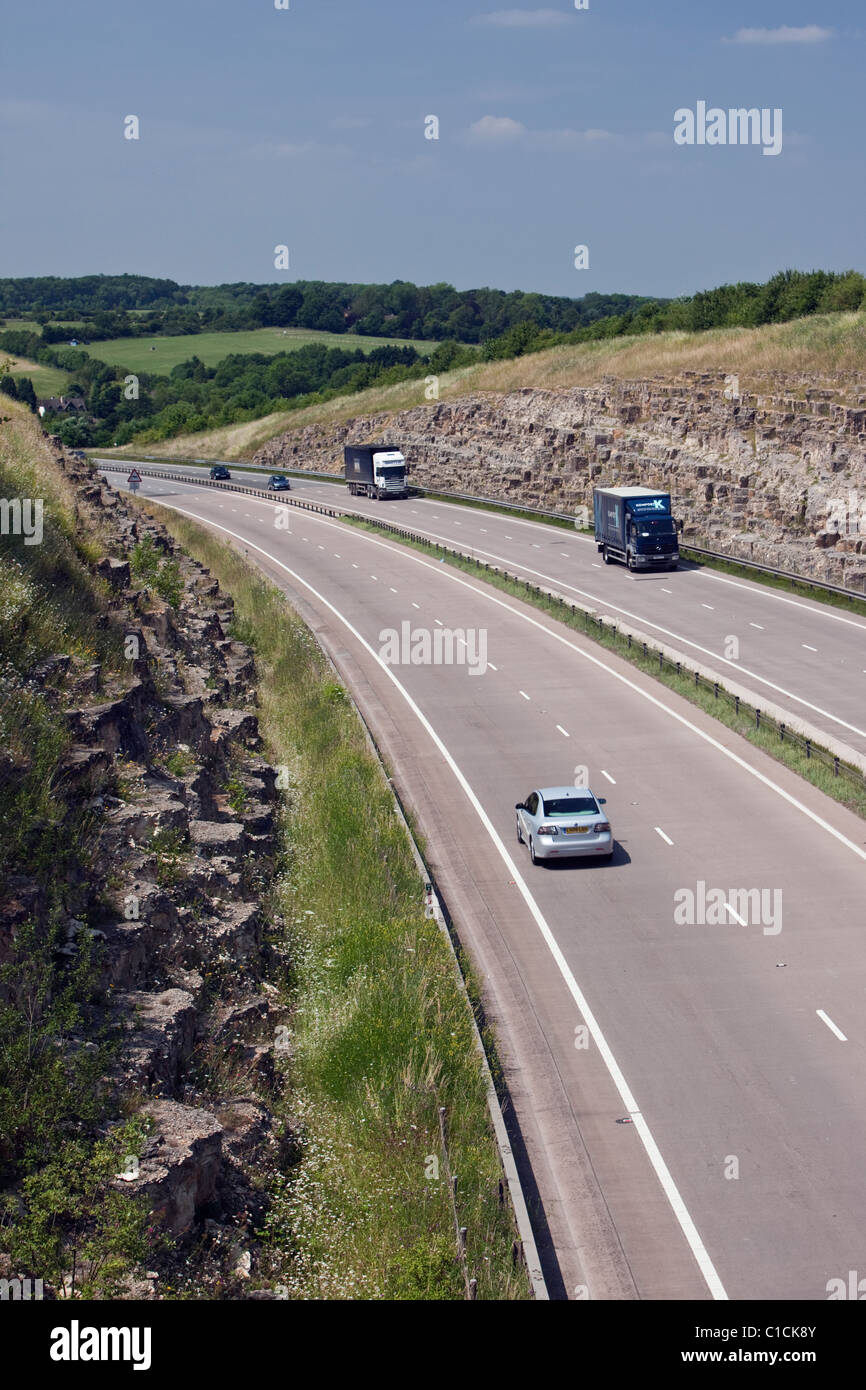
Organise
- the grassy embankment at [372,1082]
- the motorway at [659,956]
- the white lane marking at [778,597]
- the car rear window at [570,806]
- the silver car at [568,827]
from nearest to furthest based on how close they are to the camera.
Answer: the grassy embankment at [372,1082], the motorway at [659,956], the silver car at [568,827], the car rear window at [570,806], the white lane marking at [778,597]

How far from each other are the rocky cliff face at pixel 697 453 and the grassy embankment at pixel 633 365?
5.02 feet

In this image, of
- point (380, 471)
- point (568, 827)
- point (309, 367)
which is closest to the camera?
point (568, 827)

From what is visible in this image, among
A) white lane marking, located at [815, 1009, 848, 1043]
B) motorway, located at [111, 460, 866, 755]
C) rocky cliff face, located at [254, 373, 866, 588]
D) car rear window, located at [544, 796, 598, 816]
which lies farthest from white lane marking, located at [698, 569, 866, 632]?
white lane marking, located at [815, 1009, 848, 1043]

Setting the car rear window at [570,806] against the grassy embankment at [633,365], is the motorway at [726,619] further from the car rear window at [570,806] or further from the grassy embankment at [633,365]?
the grassy embankment at [633,365]

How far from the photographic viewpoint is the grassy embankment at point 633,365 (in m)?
72.6

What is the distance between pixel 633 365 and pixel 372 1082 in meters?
74.8

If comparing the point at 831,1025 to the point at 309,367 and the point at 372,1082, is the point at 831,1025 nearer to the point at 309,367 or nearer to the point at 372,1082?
Result: the point at 372,1082

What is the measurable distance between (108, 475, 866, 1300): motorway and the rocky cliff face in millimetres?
13557

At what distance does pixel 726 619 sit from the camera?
164 ft

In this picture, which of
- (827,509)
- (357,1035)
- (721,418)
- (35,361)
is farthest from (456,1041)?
(35,361)

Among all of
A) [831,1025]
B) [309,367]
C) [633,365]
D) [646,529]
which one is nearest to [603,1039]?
[831,1025]

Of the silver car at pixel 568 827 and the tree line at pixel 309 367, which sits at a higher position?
the tree line at pixel 309 367

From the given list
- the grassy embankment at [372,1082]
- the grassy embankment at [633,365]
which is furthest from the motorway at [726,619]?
the grassy embankment at [633,365]

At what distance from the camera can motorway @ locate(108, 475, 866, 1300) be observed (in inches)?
590
